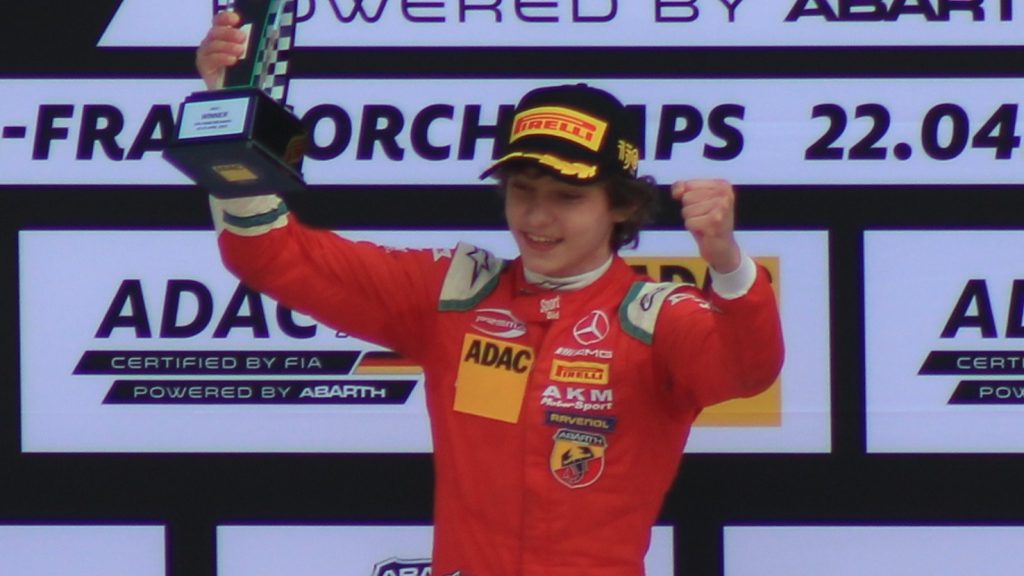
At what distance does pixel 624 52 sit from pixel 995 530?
120 centimetres

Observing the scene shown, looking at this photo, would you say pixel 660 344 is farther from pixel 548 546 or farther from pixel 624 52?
pixel 624 52

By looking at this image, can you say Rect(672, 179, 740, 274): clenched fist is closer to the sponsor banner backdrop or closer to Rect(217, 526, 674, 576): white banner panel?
the sponsor banner backdrop

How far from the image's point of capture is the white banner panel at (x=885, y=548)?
9.82 ft

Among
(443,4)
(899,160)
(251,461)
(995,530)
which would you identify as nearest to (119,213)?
(251,461)

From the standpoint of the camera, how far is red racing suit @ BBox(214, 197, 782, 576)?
81.8 inches

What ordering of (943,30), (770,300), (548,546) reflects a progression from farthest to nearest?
(943,30) → (548,546) → (770,300)

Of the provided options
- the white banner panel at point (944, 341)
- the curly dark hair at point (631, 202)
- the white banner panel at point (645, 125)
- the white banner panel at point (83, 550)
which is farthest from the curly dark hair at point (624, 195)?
the white banner panel at point (83, 550)

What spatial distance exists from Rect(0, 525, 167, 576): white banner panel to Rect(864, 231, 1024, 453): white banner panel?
4.79 ft

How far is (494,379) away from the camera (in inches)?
83.2

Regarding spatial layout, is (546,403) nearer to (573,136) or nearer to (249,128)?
(573,136)

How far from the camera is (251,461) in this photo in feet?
9.85

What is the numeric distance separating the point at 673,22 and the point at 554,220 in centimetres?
98

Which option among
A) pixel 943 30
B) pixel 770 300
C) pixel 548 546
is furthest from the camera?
pixel 943 30

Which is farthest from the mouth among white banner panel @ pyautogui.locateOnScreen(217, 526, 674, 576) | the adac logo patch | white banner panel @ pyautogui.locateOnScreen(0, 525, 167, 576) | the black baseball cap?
white banner panel @ pyautogui.locateOnScreen(0, 525, 167, 576)
